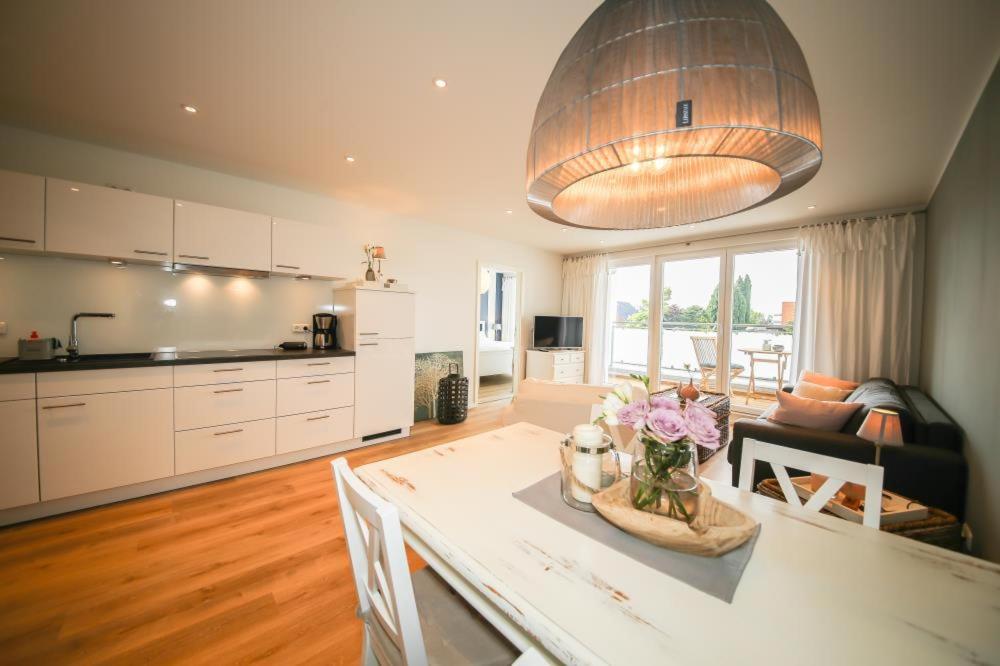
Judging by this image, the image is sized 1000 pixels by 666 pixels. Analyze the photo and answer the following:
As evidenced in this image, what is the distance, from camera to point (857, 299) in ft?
12.2

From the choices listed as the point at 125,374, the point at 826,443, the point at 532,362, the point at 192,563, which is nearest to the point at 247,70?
the point at 125,374

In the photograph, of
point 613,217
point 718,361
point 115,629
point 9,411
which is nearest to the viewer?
point 613,217

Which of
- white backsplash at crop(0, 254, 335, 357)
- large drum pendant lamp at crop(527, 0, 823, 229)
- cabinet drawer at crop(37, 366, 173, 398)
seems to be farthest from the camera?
white backsplash at crop(0, 254, 335, 357)

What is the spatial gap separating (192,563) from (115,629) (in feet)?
1.21

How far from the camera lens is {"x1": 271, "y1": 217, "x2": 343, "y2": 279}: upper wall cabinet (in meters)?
3.06

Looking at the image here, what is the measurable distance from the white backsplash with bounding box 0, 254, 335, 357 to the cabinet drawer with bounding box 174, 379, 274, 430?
71 centimetres

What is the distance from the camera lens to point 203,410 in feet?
8.37

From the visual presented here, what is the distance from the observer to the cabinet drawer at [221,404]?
2479 millimetres

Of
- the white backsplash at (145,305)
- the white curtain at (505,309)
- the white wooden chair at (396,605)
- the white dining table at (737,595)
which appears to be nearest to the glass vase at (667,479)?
the white dining table at (737,595)

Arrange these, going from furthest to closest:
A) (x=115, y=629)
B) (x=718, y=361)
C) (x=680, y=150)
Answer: (x=718, y=361), (x=115, y=629), (x=680, y=150)

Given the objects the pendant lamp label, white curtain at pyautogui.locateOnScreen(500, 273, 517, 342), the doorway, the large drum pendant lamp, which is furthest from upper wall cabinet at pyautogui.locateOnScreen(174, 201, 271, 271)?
white curtain at pyautogui.locateOnScreen(500, 273, 517, 342)

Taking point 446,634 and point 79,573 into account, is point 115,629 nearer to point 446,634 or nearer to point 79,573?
point 79,573

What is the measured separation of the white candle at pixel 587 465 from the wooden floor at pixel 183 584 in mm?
1170

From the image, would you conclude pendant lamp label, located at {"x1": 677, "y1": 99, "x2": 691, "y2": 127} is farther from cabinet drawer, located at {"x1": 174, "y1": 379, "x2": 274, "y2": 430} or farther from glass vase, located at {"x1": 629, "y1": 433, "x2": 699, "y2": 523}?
cabinet drawer, located at {"x1": 174, "y1": 379, "x2": 274, "y2": 430}
